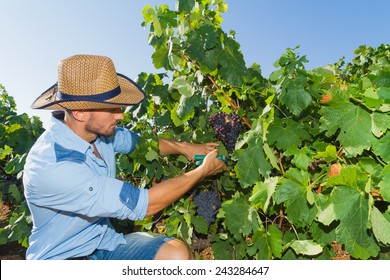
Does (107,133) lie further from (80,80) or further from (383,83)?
(383,83)

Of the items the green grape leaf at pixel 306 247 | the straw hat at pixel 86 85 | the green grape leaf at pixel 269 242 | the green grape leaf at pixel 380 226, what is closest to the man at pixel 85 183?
the straw hat at pixel 86 85

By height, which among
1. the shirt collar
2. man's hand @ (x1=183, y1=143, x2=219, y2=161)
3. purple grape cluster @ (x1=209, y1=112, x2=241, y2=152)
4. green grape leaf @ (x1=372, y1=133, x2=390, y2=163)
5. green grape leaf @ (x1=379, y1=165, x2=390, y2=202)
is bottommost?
man's hand @ (x1=183, y1=143, x2=219, y2=161)

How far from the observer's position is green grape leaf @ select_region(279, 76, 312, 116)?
2545 mm

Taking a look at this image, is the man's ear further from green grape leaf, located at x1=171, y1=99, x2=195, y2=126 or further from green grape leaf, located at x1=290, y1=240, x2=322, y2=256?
green grape leaf, located at x1=290, y1=240, x2=322, y2=256

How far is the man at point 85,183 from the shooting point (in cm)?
277

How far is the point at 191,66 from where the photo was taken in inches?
136

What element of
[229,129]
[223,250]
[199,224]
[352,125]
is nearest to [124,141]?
[199,224]

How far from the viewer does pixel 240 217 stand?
2.91 metres

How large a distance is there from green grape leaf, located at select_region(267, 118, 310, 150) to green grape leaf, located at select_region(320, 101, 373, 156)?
12.6 inches

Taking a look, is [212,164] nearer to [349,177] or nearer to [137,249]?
[137,249]

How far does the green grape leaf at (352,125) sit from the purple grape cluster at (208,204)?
4.91 ft

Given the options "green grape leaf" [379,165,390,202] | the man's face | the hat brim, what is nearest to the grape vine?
"green grape leaf" [379,165,390,202]

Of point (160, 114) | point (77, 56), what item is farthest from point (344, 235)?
point (160, 114)

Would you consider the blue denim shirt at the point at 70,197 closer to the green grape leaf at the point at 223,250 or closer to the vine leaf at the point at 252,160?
the vine leaf at the point at 252,160
